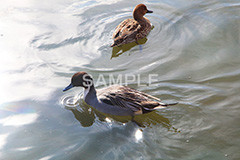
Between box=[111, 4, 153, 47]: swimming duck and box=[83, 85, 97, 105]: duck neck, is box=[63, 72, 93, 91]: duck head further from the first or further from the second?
box=[111, 4, 153, 47]: swimming duck

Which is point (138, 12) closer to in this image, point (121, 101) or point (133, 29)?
point (133, 29)

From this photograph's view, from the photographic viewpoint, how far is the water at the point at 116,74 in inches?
195

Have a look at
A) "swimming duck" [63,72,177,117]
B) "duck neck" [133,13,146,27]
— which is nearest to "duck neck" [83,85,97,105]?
"swimming duck" [63,72,177,117]

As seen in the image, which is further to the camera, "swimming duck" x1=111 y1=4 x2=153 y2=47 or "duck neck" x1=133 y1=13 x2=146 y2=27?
"duck neck" x1=133 y1=13 x2=146 y2=27

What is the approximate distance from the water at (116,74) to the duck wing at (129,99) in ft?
0.78

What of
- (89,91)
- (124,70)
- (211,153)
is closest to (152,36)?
(124,70)

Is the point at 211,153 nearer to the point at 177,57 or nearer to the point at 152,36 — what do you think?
the point at 177,57

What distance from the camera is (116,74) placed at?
21.7 ft

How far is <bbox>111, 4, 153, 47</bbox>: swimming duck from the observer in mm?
7680

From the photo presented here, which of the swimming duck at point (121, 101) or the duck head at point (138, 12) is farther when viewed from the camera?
the duck head at point (138, 12)

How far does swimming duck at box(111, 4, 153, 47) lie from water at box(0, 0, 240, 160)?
0.76ft

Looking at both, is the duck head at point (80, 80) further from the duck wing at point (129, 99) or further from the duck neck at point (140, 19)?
the duck neck at point (140, 19)

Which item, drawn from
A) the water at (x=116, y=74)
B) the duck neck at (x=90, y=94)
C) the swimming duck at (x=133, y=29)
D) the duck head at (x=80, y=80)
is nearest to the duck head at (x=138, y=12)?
the swimming duck at (x=133, y=29)

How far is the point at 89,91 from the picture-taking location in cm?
586
